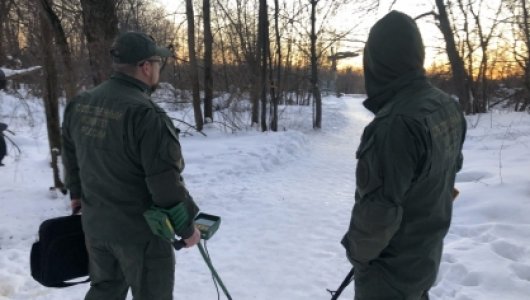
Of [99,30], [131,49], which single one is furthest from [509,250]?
[99,30]

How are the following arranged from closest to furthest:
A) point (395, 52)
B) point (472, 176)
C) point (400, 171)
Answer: point (400, 171) → point (395, 52) → point (472, 176)

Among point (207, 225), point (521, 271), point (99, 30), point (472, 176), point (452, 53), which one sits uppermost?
point (452, 53)

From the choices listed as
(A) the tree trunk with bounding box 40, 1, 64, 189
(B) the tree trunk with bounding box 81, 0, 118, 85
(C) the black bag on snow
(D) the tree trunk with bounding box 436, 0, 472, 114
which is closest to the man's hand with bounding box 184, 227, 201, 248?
(C) the black bag on snow

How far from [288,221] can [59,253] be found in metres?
3.51

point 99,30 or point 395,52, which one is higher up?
point 99,30

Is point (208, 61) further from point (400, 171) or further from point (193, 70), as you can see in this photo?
point (400, 171)

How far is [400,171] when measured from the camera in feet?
5.84

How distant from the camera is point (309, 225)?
18.6ft

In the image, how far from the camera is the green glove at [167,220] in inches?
89.7

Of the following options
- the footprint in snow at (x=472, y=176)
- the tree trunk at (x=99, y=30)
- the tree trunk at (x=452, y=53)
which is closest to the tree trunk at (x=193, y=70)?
the tree trunk at (x=99, y=30)

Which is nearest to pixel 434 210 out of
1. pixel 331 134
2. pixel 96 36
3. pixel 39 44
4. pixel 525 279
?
pixel 525 279

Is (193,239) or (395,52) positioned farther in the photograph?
(193,239)

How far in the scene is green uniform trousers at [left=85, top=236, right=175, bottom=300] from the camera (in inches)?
96.7

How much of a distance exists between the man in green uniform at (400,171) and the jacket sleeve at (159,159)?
966 millimetres
